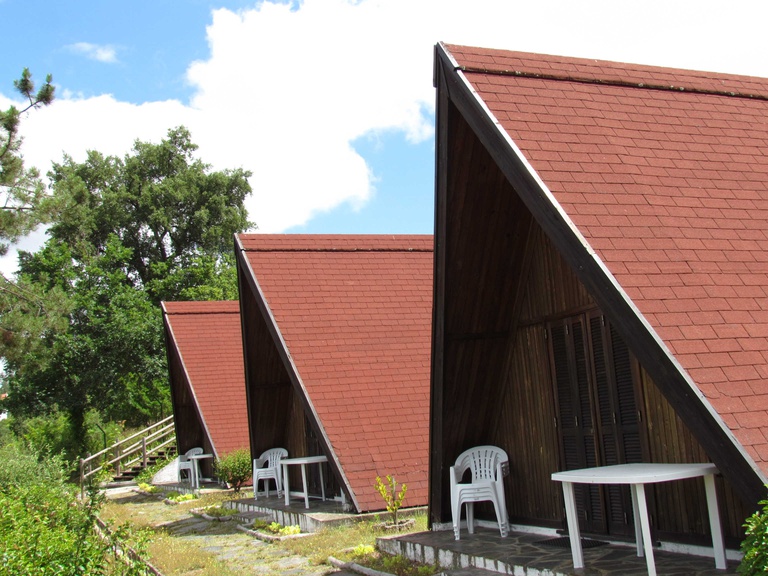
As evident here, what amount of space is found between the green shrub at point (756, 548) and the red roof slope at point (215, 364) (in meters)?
14.9

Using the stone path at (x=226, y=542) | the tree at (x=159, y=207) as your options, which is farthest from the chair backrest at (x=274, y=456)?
the tree at (x=159, y=207)

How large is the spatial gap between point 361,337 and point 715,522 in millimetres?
8151

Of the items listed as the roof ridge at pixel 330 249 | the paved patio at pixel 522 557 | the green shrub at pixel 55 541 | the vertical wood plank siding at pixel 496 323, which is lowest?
the paved patio at pixel 522 557

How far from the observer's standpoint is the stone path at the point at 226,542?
891 centimetres

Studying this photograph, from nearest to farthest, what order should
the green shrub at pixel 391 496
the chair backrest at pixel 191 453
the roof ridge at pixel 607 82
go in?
the roof ridge at pixel 607 82 < the green shrub at pixel 391 496 < the chair backrest at pixel 191 453

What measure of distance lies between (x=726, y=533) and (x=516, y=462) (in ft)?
10.1

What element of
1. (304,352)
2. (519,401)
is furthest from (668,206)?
(304,352)

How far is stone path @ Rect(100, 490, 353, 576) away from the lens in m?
8.91

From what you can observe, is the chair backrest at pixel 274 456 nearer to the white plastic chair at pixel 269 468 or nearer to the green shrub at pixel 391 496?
the white plastic chair at pixel 269 468

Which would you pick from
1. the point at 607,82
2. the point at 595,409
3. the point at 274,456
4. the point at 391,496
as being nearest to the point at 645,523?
the point at 595,409

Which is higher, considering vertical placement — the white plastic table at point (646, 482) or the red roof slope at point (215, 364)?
the red roof slope at point (215, 364)

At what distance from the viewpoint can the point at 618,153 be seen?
21.6ft

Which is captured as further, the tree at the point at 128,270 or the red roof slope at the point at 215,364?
the tree at the point at 128,270

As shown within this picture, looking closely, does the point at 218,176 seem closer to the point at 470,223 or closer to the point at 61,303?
the point at 61,303
